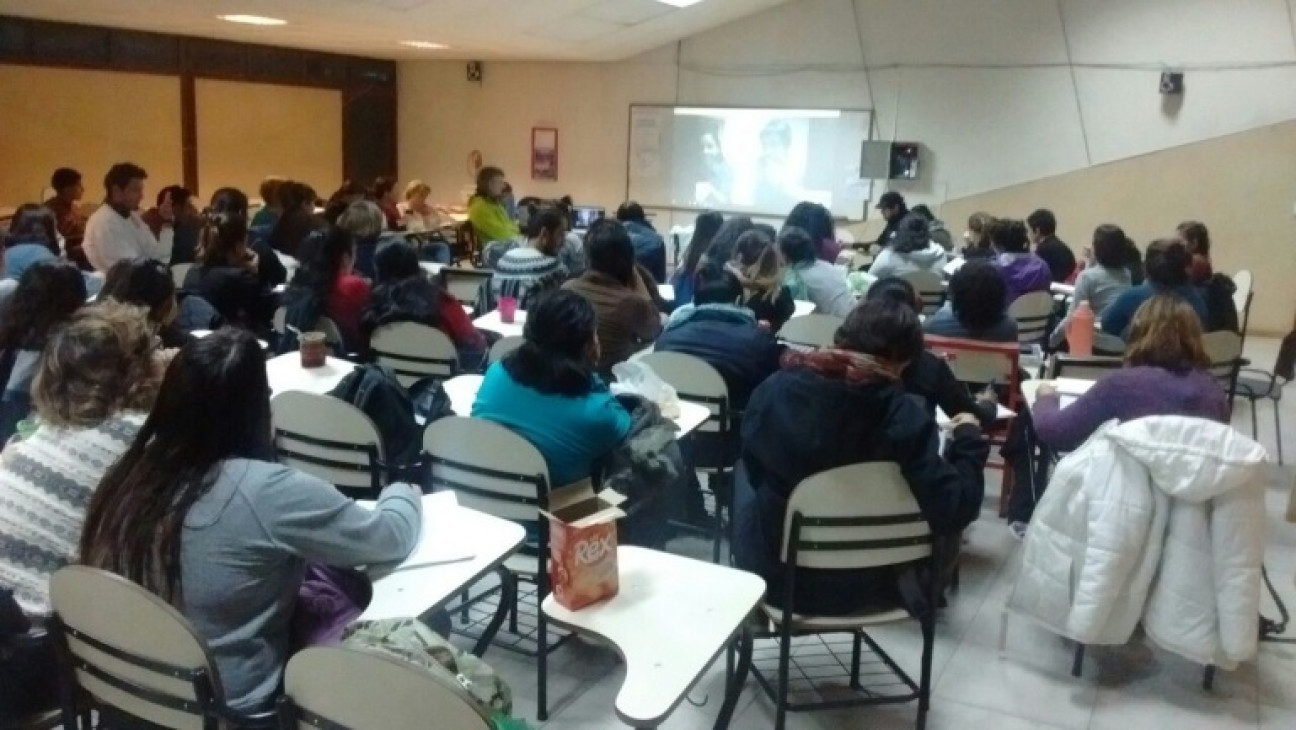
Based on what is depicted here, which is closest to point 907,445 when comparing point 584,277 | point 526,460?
point 526,460

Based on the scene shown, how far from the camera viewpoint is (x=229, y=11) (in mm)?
7047

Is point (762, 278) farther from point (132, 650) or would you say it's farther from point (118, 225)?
point (118, 225)

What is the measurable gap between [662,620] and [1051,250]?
5.57 meters

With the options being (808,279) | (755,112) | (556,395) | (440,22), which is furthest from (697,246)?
(755,112)

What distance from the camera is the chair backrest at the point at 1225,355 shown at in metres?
4.45

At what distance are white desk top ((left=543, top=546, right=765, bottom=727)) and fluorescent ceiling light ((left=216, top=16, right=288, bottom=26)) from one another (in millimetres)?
6579

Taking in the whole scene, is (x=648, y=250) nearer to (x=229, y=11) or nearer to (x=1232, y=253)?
(x=229, y=11)

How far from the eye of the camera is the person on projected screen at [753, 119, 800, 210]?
410 inches

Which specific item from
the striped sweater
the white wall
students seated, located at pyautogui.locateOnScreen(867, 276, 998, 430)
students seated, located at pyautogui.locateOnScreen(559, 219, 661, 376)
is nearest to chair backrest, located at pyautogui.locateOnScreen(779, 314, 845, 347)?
students seated, located at pyautogui.locateOnScreen(559, 219, 661, 376)

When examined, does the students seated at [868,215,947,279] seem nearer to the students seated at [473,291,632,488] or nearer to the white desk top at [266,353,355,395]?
the white desk top at [266,353,355,395]

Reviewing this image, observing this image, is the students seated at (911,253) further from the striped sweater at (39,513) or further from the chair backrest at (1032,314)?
the striped sweater at (39,513)

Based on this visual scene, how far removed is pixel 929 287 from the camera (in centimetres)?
639

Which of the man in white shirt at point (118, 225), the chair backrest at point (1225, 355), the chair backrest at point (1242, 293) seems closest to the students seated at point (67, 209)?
the man in white shirt at point (118, 225)

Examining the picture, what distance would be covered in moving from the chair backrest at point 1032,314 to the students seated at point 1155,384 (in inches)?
88.7
